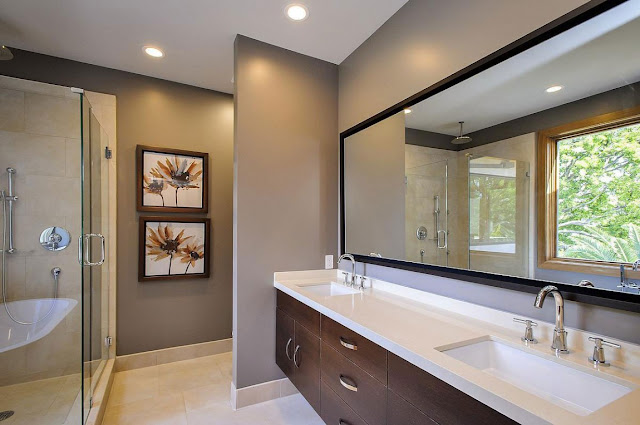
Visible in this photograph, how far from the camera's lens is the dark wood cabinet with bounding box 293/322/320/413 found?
1720 mm

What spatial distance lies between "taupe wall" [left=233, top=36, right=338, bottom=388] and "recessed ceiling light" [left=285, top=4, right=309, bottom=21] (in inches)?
15.3

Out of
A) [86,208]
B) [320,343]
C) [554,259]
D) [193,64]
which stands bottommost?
[320,343]

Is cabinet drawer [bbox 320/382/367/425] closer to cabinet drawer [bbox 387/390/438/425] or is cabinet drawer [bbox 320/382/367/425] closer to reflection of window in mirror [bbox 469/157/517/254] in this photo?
cabinet drawer [bbox 387/390/438/425]

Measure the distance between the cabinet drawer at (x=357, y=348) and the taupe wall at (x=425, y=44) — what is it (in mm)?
1469

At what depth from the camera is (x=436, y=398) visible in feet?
3.16

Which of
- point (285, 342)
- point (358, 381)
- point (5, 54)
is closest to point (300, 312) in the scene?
point (285, 342)

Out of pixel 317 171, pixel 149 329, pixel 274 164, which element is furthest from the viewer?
pixel 149 329

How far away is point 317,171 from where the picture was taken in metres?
2.53

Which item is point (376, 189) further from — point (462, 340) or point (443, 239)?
point (462, 340)

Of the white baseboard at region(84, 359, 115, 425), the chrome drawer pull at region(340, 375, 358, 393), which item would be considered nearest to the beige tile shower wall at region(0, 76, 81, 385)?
the white baseboard at region(84, 359, 115, 425)

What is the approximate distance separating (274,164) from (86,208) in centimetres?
137

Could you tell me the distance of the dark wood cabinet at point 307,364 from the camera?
1.72m

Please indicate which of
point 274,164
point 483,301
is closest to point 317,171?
point 274,164

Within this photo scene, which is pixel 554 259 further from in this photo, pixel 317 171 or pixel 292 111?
pixel 292 111
